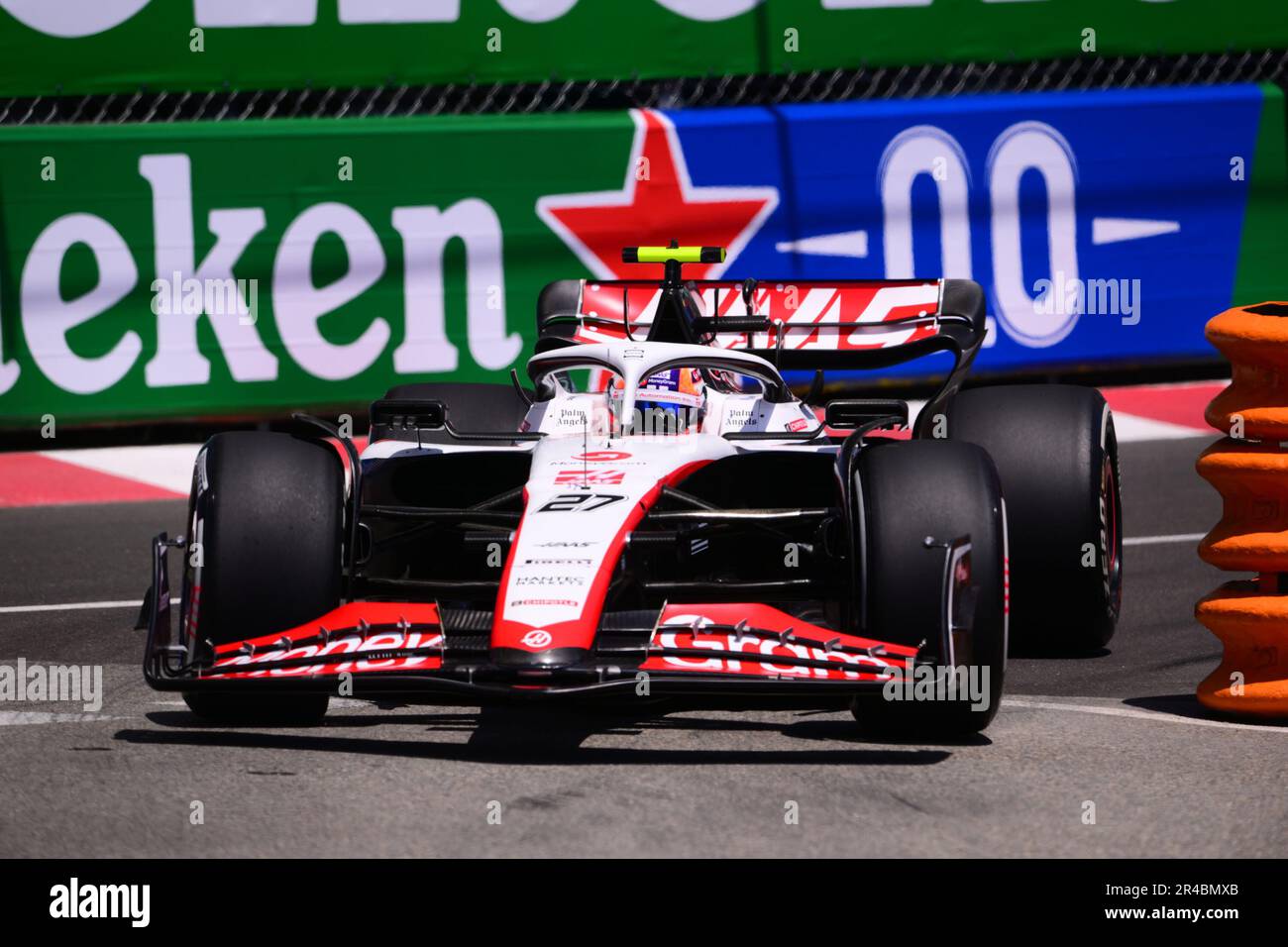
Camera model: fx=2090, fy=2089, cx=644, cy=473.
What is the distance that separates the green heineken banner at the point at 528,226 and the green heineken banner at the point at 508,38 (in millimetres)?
293

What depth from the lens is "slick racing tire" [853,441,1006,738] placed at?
16.9ft

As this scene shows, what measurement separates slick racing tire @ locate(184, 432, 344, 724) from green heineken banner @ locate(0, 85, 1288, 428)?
198 inches

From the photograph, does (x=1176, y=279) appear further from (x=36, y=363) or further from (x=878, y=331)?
(x=36, y=363)

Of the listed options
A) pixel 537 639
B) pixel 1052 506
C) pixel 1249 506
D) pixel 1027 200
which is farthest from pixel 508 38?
pixel 537 639

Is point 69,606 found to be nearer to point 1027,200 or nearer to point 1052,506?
point 1052,506

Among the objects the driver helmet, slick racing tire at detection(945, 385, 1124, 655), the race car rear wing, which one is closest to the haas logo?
the driver helmet

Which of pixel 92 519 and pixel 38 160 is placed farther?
pixel 38 160

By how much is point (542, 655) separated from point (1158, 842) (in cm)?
144

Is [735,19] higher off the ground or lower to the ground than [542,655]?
higher

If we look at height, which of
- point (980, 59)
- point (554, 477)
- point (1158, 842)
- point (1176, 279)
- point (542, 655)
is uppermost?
point (980, 59)

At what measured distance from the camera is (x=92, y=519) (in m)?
9.40

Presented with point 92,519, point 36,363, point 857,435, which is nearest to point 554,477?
point 857,435
